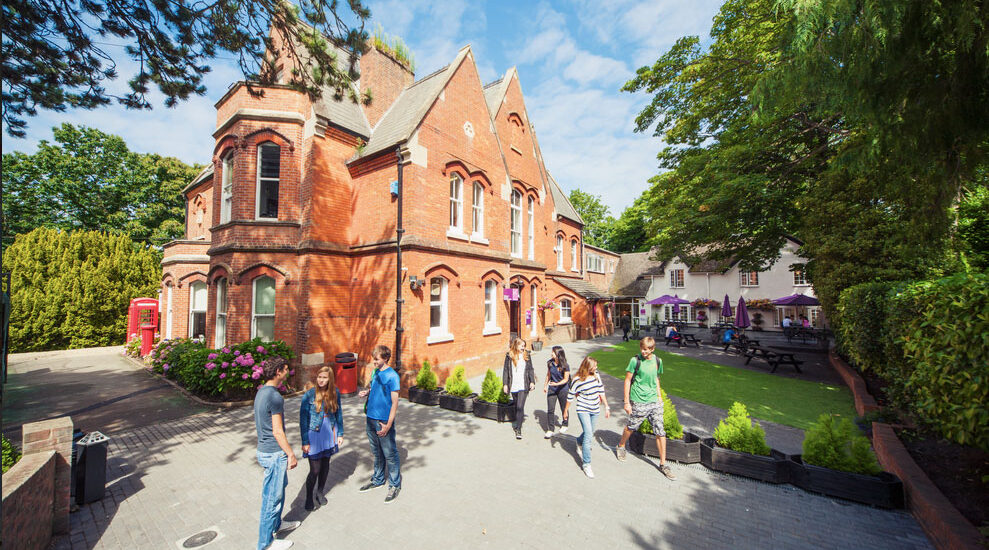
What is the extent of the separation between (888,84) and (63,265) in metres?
30.6

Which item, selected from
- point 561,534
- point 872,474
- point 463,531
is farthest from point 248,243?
point 872,474

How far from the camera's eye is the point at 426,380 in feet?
34.4

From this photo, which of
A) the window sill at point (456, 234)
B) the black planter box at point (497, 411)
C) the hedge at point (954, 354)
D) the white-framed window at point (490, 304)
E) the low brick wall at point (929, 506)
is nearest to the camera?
the hedge at point (954, 354)

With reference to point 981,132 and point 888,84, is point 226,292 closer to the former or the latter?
point 888,84

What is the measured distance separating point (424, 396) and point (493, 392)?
84.4 inches

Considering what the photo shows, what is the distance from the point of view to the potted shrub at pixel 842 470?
5.62 meters

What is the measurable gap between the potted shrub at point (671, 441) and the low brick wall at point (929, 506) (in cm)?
254

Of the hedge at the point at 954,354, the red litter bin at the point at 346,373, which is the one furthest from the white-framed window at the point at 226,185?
the hedge at the point at 954,354

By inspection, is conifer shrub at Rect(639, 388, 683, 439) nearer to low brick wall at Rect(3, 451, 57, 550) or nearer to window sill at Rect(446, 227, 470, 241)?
window sill at Rect(446, 227, 470, 241)

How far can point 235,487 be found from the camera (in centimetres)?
636

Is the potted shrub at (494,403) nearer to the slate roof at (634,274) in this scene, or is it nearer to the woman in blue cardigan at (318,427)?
the woman in blue cardigan at (318,427)

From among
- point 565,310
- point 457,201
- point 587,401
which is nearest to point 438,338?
point 457,201

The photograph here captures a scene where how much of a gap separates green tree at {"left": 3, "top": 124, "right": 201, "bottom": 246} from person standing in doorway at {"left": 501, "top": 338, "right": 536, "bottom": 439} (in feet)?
101

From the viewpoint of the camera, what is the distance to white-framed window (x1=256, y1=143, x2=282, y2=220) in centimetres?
1254
